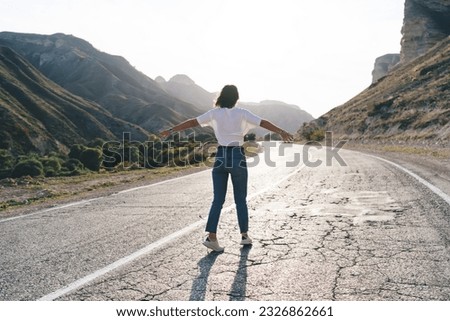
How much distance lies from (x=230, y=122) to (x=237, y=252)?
1.56m

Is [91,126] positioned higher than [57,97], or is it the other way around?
[57,97]

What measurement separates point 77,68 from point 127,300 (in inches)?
7638

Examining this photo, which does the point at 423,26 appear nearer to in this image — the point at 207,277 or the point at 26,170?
the point at 26,170

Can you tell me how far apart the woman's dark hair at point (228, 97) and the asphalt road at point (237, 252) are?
5.79 feet

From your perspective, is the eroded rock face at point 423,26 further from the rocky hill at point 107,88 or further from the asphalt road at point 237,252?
the asphalt road at point 237,252

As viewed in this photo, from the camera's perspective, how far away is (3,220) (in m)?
7.28

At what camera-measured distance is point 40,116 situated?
78500mm

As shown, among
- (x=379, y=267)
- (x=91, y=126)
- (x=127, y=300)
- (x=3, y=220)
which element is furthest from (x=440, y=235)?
(x=91, y=126)

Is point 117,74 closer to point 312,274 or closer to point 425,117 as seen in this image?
point 425,117

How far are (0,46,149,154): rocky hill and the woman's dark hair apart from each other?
202ft

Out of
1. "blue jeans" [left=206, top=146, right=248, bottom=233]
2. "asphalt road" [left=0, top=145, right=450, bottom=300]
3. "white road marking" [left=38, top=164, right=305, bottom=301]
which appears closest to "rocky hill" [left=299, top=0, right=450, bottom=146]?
"asphalt road" [left=0, top=145, right=450, bottom=300]

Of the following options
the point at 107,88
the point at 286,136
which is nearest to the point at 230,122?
the point at 286,136

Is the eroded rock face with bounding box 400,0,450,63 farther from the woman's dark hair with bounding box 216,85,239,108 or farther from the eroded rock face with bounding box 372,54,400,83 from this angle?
the woman's dark hair with bounding box 216,85,239,108

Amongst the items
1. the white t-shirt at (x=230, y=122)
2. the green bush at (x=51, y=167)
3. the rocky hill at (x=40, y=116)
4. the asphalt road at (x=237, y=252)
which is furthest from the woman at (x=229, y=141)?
the rocky hill at (x=40, y=116)
